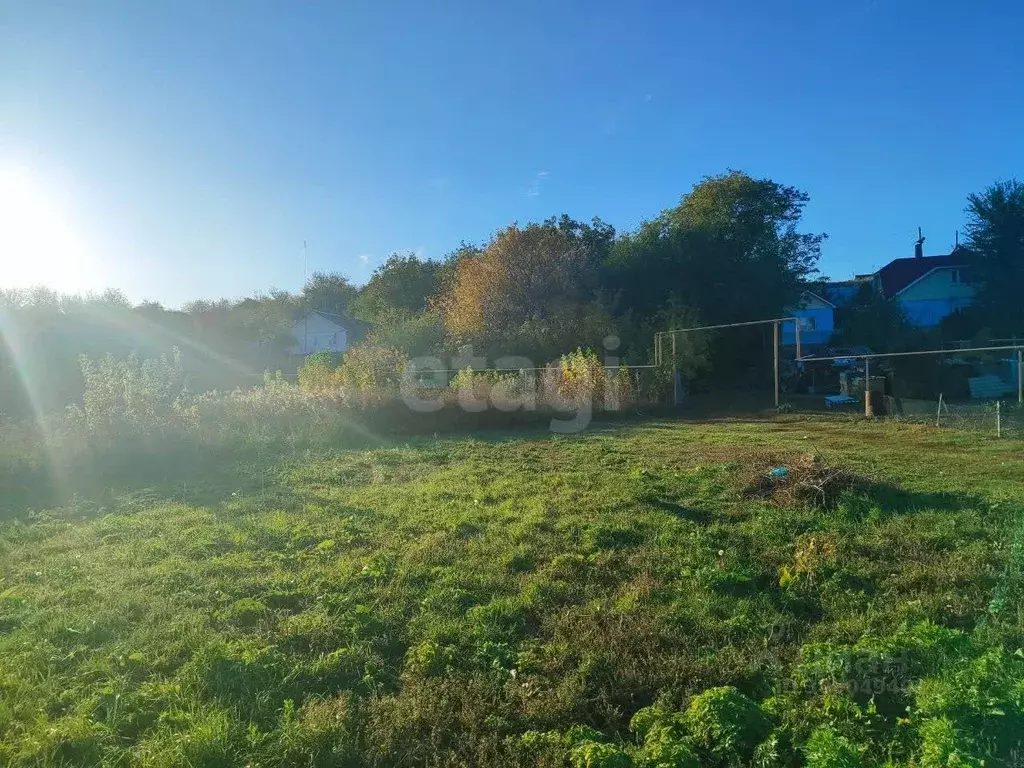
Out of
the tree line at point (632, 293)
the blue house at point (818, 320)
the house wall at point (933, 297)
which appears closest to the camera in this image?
the tree line at point (632, 293)

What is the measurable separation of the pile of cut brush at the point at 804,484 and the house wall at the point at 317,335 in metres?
47.6

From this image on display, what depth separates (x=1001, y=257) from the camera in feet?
104

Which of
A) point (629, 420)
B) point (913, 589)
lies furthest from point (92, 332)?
point (913, 589)

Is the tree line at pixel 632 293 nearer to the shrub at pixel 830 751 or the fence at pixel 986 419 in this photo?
the fence at pixel 986 419

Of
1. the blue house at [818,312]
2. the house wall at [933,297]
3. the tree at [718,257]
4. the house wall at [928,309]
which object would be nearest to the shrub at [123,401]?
the tree at [718,257]

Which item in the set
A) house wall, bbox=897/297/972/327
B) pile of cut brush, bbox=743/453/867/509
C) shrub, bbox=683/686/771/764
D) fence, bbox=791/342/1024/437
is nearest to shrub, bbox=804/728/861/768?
shrub, bbox=683/686/771/764

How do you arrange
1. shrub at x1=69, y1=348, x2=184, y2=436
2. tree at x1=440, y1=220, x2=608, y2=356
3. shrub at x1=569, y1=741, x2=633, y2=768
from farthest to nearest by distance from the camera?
1. tree at x1=440, y1=220, x2=608, y2=356
2. shrub at x1=69, y1=348, x2=184, y2=436
3. shrub at x1=569, y1=741, x2=633, y2=768

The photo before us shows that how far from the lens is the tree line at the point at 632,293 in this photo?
24016 millimetres

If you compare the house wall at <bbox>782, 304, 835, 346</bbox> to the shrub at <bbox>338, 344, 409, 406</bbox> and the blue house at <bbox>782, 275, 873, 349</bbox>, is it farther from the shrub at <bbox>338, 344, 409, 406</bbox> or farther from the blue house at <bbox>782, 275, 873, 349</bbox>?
the shrub at <bbox>338, 344, 409, 406</bbox>

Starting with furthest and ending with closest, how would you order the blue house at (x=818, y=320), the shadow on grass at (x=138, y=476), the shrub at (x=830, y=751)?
1. the blue house at (x=818, y=320)
2. the shadow on grass at (x=138, y=476)
3. the shrub at (x=830, y=751)

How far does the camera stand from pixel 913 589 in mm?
4414

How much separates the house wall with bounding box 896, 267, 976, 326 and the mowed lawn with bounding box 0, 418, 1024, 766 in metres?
35.5

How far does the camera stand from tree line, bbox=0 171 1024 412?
78.8 ft

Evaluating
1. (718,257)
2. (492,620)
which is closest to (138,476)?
(492,620)
